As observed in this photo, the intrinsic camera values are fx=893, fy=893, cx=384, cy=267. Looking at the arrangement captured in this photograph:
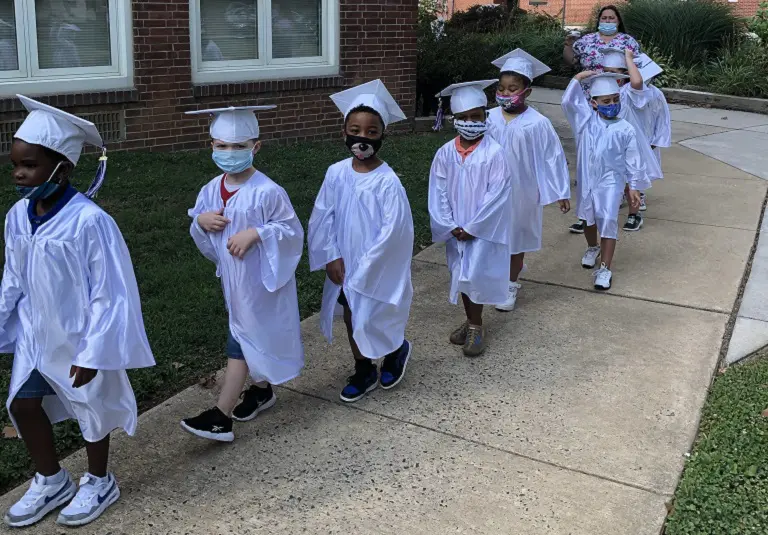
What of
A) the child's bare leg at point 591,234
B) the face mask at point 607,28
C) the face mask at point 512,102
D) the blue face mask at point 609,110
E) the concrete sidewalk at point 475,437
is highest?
the face mask at point 607,28

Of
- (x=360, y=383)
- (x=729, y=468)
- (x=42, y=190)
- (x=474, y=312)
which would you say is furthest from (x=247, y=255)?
(x=729, y=468)

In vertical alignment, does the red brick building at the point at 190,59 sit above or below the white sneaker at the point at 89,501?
above

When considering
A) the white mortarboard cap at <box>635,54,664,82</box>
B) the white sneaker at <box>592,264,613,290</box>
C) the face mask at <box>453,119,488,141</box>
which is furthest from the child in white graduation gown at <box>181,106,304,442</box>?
the white mortarboard cap at <box>635,54,664,82</box>

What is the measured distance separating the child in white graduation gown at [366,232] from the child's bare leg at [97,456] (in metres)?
A: 1.34

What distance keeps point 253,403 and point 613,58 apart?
14.3 ft

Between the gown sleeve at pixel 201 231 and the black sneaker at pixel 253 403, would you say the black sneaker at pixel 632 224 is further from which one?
the gown sleeve at pixel 201 231

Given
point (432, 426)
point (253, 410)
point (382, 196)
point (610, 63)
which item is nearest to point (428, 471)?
point (432, 426)

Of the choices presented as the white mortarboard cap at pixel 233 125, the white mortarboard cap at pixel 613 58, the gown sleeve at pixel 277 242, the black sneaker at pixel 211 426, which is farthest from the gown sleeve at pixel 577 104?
the black sneaker at pixel 211 426

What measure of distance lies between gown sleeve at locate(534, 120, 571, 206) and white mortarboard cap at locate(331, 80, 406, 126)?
1.76m

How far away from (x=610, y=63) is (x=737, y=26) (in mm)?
12274

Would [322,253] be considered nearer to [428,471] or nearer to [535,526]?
[428,471]

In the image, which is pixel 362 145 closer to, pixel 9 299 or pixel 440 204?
pixel 440 204

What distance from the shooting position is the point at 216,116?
384cm

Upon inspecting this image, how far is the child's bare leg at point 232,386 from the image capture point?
395 centimetres
